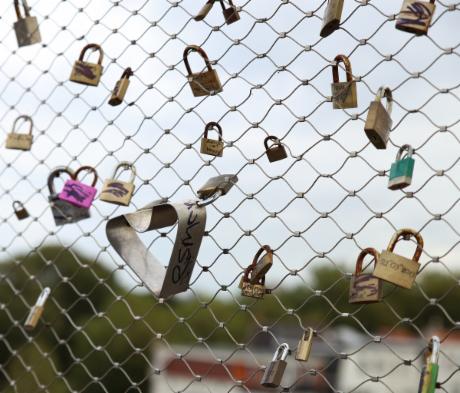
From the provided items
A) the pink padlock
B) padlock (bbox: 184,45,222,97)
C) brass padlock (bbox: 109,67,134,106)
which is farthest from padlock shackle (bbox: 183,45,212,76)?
the pink padlock

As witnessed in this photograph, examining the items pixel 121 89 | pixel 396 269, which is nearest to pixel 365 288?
pixel 396 269

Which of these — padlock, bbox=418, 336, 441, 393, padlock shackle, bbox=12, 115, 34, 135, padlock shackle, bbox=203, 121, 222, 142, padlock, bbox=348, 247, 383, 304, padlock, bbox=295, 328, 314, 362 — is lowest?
padlock, bbox=418, 336, 441, 393

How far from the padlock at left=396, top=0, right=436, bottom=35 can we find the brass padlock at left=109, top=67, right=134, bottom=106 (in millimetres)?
593

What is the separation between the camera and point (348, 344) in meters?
23.5

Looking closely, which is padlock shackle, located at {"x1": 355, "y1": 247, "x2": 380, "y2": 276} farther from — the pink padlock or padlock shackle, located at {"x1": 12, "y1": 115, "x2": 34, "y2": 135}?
padlock shackle, located at {"x1": 12, "y1": 115, "x2": 34, "y2": 135}

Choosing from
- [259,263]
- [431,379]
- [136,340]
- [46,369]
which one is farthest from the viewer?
[136,340]

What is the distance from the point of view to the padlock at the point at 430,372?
44.2 inches

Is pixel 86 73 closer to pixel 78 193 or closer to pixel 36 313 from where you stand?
pixel 78 193

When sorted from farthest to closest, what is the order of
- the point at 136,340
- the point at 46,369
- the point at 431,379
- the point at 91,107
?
the point at 136,340 → the point at 46,369 → the point at 91,107 → the point at 431,379

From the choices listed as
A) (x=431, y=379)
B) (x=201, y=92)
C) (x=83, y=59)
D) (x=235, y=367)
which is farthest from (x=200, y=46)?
(x=235, y=367)

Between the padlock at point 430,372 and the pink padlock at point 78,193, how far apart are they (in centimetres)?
74

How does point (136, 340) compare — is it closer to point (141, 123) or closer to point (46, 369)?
point (46, 369)

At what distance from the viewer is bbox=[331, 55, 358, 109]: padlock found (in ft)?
4.26

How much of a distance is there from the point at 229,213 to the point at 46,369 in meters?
19.7
